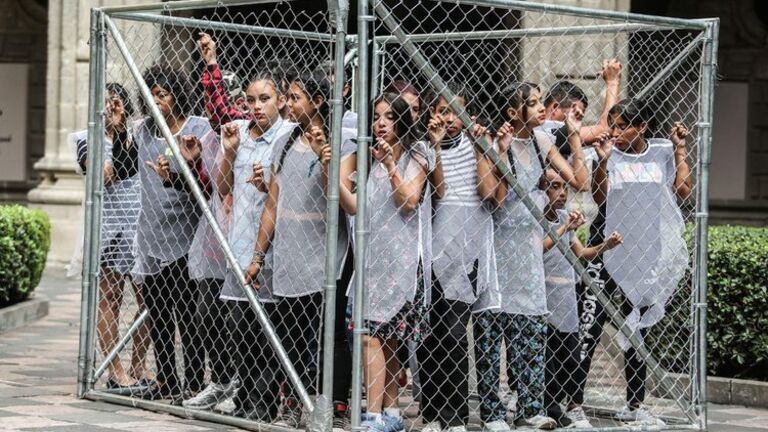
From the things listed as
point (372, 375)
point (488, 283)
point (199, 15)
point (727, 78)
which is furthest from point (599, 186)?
point (727, 78)

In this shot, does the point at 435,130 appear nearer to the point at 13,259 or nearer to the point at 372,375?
the point at 372,375

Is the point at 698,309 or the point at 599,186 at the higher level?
the point at 599,186

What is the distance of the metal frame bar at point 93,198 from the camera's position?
8867 mm

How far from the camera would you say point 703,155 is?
324 inches

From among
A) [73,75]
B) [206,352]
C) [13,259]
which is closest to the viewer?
[206,352]

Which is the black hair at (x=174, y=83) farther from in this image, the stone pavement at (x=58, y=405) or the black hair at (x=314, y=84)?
the stone pavement at (x=58, y=405)

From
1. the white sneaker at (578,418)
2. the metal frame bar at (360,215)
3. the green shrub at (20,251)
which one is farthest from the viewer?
the green shrub at (20,251)

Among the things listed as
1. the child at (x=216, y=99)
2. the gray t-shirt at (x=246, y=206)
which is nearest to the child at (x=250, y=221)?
the gray t-shirt at (x=246, y=206)

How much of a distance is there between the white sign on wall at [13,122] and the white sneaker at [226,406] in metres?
15.3

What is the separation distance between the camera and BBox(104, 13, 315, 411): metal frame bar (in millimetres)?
7723

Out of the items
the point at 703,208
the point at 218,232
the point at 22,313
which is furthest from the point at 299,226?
the point at 22,313

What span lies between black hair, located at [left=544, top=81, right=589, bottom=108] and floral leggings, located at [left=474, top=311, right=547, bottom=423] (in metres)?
1.22

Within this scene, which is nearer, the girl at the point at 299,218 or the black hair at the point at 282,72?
the girl at the point at 299,218

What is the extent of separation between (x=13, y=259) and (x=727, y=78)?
12.6 meters
